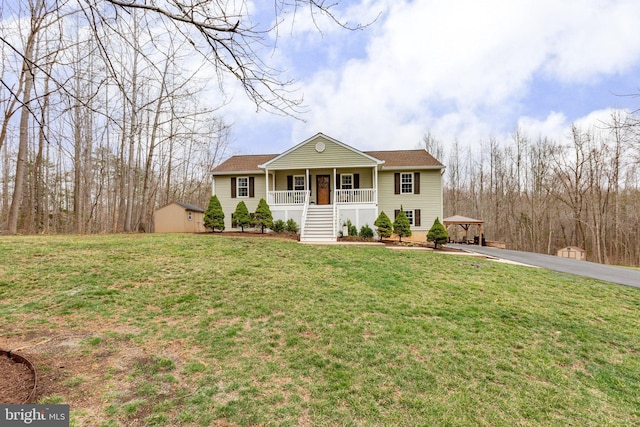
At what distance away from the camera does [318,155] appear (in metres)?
16.1

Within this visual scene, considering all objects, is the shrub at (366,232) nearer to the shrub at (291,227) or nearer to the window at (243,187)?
the shrub at (291,227)

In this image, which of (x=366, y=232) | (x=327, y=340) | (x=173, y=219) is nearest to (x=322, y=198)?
(x=366, y=232)

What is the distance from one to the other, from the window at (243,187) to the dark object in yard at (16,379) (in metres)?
14.5

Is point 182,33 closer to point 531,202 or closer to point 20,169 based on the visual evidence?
point 20,169

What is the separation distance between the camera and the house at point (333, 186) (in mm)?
15344

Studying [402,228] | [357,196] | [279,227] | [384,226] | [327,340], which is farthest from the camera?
[357,196]

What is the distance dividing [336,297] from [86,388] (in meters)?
4.08

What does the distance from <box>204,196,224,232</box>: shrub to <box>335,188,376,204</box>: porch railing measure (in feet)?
21.8

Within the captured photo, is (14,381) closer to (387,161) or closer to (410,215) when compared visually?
(410,215)

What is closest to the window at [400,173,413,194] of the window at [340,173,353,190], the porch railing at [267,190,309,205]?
the window at [340,173,353,190]

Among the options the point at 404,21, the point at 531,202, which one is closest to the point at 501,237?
the point at 531,202

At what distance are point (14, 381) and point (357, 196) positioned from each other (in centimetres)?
1419

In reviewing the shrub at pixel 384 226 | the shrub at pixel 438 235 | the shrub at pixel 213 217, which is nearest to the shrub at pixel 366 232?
the shrub at pixel 384 226

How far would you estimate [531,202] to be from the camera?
1048 inches
